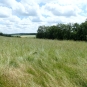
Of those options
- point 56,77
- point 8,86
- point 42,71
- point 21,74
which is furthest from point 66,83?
point 8,86

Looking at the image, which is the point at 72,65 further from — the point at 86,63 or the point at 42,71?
the point at 42,71

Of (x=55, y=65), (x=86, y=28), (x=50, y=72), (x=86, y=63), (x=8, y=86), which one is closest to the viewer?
(x=8, y=86)

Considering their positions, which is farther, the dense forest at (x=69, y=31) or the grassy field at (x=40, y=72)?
the dense forest at (x=69, y=31)

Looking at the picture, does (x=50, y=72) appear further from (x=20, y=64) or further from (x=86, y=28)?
(x=86, y=28)

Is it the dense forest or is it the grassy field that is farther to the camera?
the dense forest

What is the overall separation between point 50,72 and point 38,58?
0.87 meters

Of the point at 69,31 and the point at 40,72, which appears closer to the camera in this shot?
the point at 40,72

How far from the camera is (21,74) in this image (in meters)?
4.71

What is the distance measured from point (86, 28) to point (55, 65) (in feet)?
183

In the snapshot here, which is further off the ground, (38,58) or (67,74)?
(38,58)

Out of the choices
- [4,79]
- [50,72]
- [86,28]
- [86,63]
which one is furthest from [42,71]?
[86,28]

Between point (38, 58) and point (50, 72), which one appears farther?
point (38, 58)

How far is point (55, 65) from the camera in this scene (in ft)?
19.5

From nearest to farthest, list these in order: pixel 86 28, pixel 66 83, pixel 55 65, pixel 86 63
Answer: pixel 66 83 < pixel 55 65 < pixel 86 63 < pixel 86 28
